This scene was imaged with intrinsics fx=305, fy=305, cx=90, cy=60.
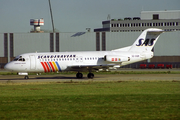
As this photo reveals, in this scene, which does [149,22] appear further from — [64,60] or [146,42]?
[64,60]

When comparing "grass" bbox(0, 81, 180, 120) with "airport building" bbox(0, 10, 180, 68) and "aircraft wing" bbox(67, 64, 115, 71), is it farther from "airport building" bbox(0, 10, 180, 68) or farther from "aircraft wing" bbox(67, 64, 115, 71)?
"airport building" bbox(0, 10, 180, 68)

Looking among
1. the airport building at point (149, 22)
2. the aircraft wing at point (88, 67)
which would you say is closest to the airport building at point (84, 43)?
the aircraft wing at point (88, 67)

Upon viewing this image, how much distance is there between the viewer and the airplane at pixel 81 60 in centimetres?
3762

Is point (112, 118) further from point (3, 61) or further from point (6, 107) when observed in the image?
point (3, 61)

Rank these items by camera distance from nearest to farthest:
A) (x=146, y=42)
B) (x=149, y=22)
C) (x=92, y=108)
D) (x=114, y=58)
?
(x=92, y=108) < (x=114, y=58) < (x=146, y=42) < (x=149, y=22)

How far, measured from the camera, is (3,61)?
73.8m

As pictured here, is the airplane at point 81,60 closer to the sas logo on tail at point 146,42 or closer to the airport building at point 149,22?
the sas logo on tail at point 146,42

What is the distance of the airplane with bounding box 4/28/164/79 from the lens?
37.6m

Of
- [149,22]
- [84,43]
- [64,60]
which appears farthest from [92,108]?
[149,22]

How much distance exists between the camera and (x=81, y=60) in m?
39.1

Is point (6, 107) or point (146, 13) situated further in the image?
point (146, 13)

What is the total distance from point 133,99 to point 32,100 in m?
6.01

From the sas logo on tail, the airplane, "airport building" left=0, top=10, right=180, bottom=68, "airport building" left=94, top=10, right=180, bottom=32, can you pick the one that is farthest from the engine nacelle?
"airport building" left=94, top=10, right=180, bottom=32

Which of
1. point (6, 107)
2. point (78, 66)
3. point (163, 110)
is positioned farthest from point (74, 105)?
point (78, 66)
